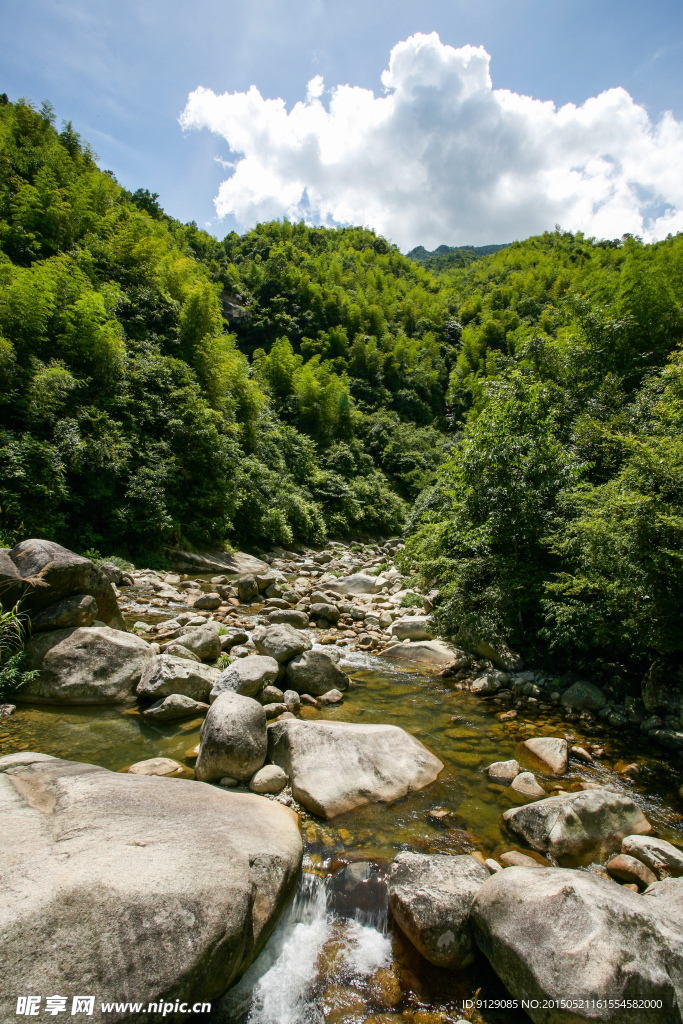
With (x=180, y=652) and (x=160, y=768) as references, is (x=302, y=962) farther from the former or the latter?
(x=180, y=652)

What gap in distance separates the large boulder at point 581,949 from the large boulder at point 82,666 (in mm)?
4820

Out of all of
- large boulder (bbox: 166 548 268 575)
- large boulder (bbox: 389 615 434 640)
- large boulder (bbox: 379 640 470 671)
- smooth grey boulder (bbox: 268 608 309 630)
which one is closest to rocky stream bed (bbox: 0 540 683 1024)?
large boulder (bbox: 379 640 470 671)

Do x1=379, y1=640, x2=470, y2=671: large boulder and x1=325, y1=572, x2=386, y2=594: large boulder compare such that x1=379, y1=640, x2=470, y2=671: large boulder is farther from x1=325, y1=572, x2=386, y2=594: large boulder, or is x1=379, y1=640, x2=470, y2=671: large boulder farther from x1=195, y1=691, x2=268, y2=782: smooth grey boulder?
x1=325, y1=572, x2=386, y2=594: large boulder

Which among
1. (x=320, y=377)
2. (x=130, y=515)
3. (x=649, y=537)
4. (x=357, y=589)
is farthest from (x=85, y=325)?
(x=320, y=377)

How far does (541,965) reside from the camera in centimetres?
226

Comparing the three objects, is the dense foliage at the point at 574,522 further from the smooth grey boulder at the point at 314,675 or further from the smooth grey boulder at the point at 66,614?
the smooth grey boulder at the point at 66,614

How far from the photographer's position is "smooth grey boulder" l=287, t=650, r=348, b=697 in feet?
21.0

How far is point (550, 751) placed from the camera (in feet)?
16.1

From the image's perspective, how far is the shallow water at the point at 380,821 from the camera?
2480mm

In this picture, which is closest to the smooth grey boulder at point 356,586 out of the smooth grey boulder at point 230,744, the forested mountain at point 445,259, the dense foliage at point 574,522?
the dense foliage at point 574,522

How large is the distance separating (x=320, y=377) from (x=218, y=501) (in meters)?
22.7

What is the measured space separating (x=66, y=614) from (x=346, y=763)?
4331 millimetres

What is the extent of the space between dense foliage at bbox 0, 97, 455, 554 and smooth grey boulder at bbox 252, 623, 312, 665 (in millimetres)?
7318

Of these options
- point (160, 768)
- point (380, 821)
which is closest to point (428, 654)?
point (380, 821)
